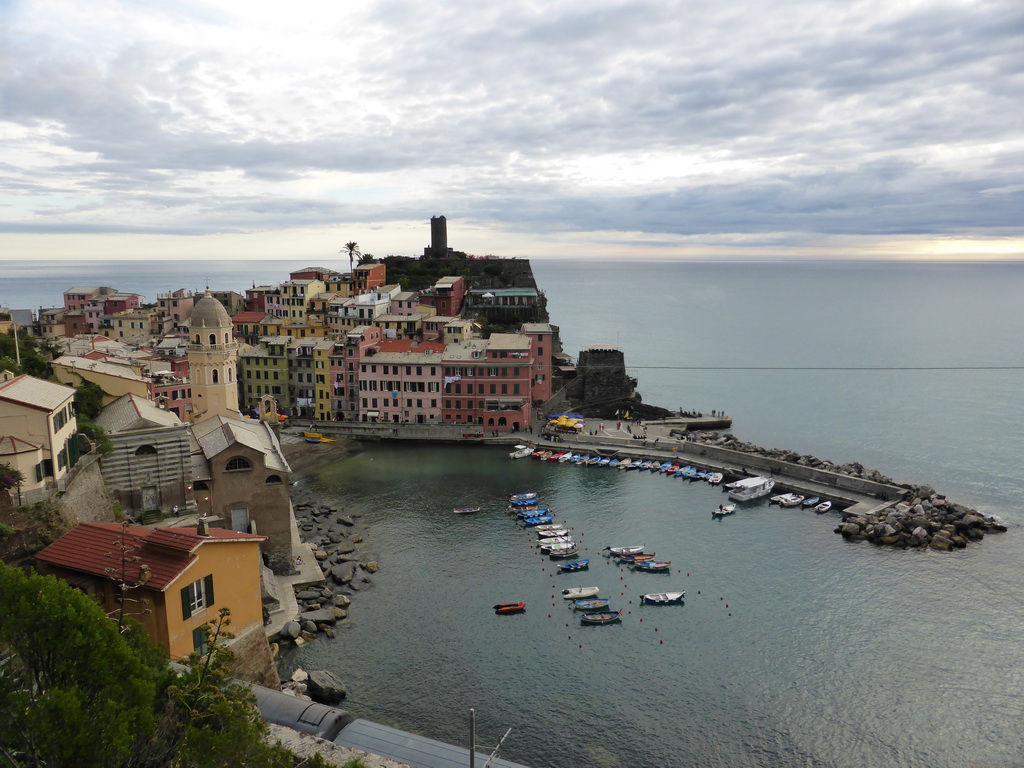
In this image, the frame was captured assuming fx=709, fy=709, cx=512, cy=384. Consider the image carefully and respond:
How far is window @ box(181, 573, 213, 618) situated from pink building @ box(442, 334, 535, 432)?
47.2 m

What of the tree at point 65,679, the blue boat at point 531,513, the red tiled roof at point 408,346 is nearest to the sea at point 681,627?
the blue boat at point 531,513

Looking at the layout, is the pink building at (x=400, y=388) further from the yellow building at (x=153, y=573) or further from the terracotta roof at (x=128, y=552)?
the terracotta roof at (x=128, y=552)

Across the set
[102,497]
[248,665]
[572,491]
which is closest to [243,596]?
[248,665]

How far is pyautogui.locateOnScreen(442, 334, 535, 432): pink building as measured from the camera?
6819 cm

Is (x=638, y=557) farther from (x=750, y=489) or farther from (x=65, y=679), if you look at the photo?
(x=65, y=679)

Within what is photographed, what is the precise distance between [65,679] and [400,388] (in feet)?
193

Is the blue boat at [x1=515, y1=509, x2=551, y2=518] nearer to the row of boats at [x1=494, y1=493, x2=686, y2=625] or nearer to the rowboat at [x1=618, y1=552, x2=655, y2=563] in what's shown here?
the row of boats at [x1=494, y1=493, x2=686, y2=625]

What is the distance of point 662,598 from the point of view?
1396 inches

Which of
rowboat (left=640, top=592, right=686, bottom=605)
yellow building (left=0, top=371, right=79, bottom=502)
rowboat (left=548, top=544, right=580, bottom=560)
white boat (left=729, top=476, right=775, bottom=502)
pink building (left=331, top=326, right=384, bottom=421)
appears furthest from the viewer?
pink building (left=331, top=326, right=384, bottom=421)

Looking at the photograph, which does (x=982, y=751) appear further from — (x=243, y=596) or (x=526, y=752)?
(x=243, y=596)

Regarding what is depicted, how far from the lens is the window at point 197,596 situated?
66.8ft

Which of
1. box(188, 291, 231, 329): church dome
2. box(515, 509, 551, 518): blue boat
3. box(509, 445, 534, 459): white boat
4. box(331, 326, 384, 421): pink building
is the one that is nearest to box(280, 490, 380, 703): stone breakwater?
box(515, 509, 551, 518): blue boat

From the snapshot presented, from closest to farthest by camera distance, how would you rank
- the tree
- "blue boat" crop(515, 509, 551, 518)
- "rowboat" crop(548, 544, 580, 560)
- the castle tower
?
1. the tree
2. "rowboat" crop(548, 544, 580, 560)
3. the castle tower
4. "blue boat" crop(515, 509, 551, 518)

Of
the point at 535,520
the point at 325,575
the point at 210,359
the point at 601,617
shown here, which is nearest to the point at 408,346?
the point at 210,359
